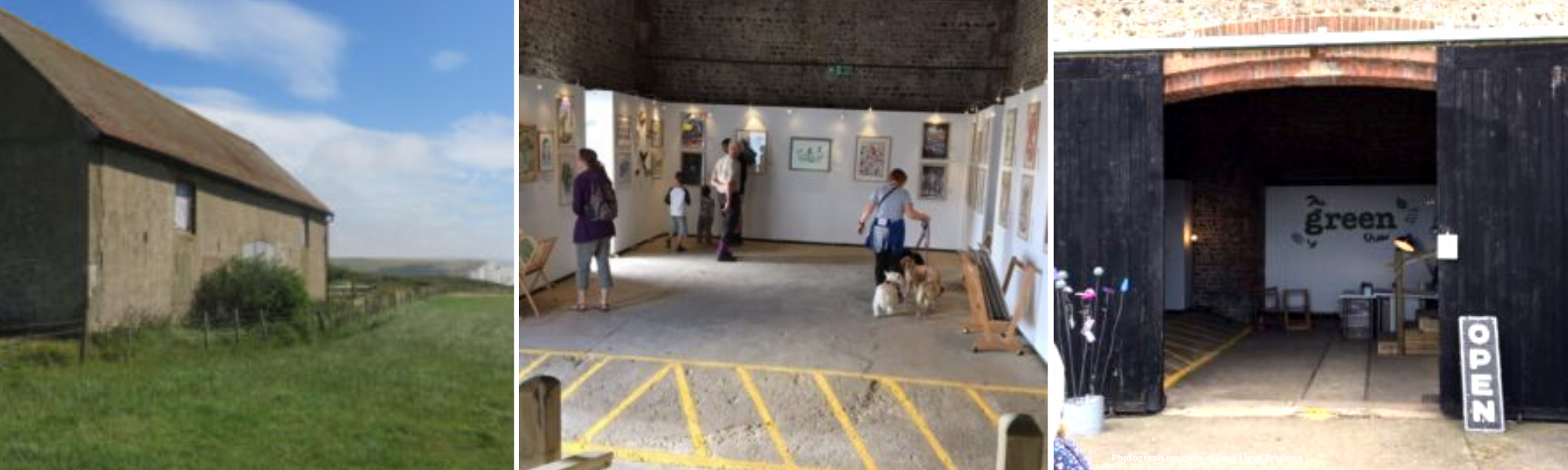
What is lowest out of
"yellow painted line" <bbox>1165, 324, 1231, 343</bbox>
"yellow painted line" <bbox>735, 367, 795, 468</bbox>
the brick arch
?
"yellow painted line" <bbox>1165, 324, 1231, 343</bbox>

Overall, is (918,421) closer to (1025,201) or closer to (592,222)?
(1025,201)

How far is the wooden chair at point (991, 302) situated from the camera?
2.98 meters

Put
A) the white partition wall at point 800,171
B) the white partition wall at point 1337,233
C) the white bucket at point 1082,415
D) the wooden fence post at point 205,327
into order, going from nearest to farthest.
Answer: the white partition wall at point 800,171 < the wooden fence post at point 205,327 < the white bucket at point 1082,415 < the white partition wall at point 1337,233

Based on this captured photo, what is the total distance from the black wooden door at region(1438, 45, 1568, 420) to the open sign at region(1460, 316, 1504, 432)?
0.37 feet

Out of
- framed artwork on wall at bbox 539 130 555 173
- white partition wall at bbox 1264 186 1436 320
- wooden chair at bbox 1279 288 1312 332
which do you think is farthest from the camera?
wooden chair at bbox 1279 288 1312 332

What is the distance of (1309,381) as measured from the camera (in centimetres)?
856

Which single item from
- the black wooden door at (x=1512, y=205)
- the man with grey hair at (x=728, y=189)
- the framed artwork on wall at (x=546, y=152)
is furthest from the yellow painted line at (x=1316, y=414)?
the framed artwork on wall at (x=546, y=152)

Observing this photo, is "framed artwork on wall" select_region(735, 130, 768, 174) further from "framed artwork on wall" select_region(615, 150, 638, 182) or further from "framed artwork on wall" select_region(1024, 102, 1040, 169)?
"framed artwork on wall" select_region(1024, 102, 1040, 169)

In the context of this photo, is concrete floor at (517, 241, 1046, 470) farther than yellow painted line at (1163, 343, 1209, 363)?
No

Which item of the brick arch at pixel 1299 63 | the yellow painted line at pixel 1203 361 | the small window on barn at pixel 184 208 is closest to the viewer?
the small window on barn at pixel 184 208

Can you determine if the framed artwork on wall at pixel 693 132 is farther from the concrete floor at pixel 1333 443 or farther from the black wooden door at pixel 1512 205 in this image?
the black wooden door at pixel 1512 205

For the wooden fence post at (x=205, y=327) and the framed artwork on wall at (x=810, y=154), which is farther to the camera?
the wooden fence post at (x=205, y=327)

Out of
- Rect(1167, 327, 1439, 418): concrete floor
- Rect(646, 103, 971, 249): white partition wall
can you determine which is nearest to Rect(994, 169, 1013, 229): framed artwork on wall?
Rect(646, 103, 971, 249): white partition wall

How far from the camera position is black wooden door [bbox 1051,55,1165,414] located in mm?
6059
